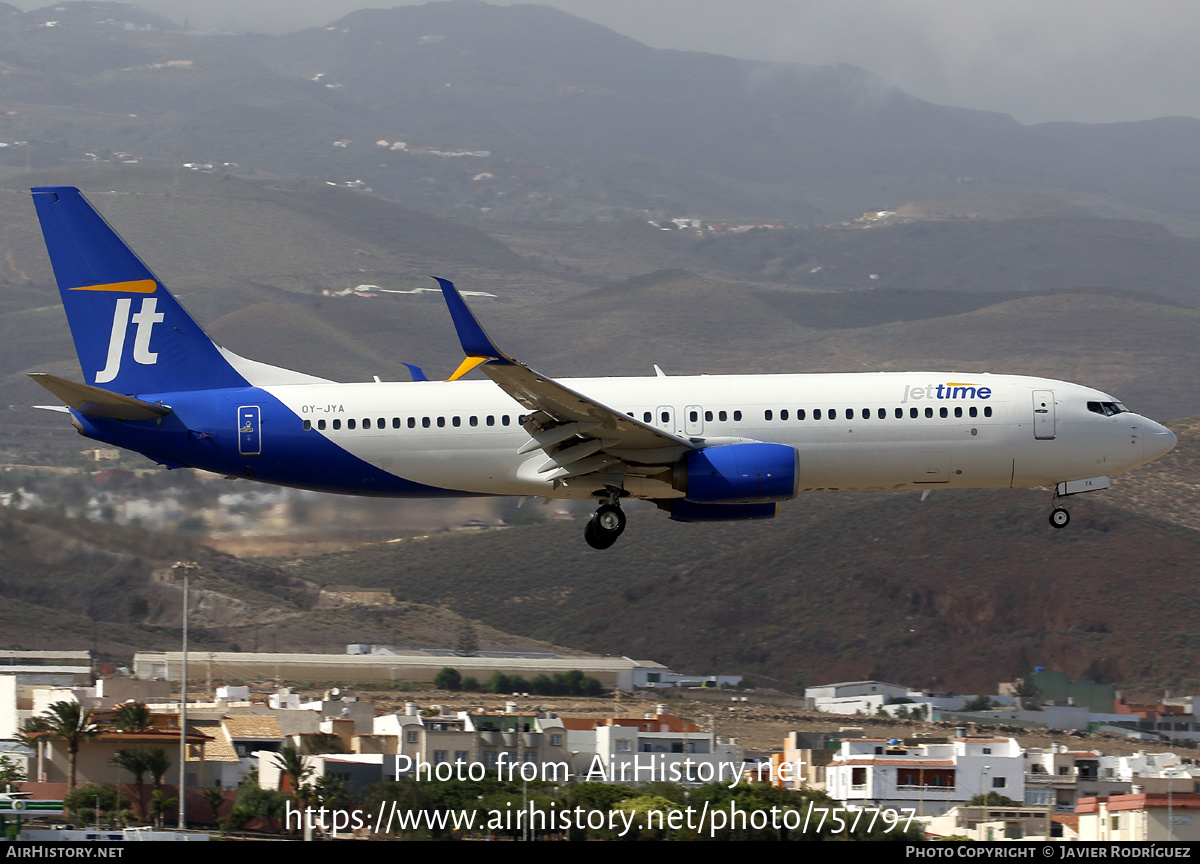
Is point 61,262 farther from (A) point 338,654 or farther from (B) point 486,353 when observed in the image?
(A) point 338,654

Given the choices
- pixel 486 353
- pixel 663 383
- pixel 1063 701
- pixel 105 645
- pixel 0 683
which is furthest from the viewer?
pixel 105 645

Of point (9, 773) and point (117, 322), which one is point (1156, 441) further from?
point (9, 773)

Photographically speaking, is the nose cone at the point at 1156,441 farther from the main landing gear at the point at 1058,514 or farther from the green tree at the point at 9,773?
the green tree at the point at 9,773

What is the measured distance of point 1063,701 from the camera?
111125 mm

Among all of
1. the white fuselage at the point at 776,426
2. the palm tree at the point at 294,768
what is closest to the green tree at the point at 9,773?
the palm tree at the point at 294,768

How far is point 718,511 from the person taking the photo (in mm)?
43906

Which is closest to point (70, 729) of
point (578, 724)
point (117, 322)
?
point (578, 724)

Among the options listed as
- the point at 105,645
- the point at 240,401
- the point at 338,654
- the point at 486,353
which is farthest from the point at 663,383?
the point at 105,645

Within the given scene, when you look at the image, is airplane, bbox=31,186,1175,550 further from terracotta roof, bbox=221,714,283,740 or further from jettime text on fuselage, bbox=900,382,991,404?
terracotta roof, bbox=221,714,283,740

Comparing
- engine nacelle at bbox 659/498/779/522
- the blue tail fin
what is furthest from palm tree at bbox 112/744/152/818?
engine nacelle at bbox 659/498/779/522

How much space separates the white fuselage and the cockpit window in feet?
1.54

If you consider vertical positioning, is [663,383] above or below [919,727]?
above

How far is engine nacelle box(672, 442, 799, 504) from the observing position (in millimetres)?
41438

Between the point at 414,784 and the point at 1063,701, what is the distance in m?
60.8
